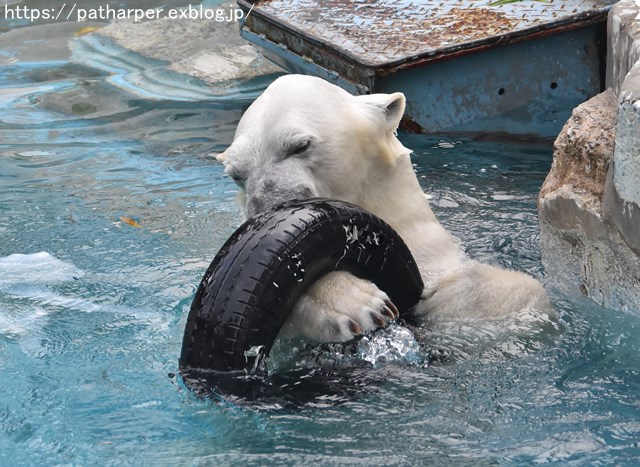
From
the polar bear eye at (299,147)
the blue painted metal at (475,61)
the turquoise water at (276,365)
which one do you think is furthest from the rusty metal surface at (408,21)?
the polar bear eye at (299,147)

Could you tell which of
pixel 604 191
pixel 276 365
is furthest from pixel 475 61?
pixel 276 365

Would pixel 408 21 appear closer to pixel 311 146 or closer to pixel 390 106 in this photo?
pixel 390 106

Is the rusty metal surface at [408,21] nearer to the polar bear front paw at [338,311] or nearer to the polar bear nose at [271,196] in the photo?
the polar bear nose at [271,196]

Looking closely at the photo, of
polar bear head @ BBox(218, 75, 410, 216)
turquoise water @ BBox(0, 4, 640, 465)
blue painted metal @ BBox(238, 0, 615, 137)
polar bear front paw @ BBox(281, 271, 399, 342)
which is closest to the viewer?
turquoise water @ BBox(0, 4, 640, 465)

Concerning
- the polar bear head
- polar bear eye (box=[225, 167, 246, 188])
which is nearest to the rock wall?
the polar bear head

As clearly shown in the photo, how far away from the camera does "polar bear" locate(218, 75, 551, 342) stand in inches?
111

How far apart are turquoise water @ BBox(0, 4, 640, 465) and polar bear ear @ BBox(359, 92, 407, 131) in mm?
697

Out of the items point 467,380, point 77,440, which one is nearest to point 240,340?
point 77,440

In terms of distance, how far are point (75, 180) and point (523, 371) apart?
3.29m

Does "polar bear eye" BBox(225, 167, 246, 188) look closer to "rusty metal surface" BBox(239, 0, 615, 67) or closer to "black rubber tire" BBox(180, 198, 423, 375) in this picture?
"black rubber tire" BBox(180, 198, 423, 375)

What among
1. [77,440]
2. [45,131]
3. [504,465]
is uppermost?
[504,465]

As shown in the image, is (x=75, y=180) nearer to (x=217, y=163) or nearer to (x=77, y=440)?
(x=217, y=163)

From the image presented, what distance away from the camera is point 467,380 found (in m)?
2.91

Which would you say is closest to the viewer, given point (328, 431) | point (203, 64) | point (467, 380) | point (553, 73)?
point (328, 431)
